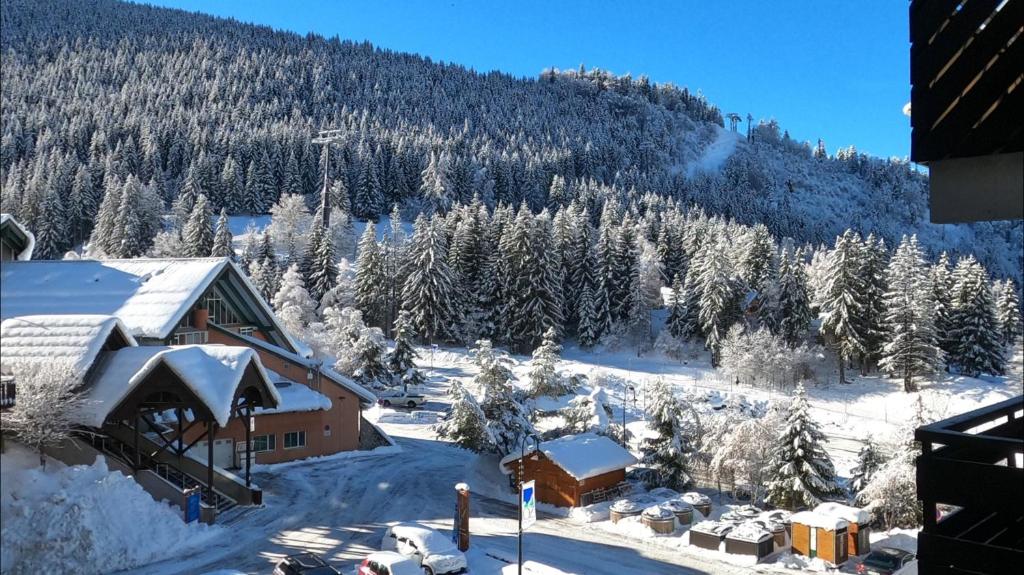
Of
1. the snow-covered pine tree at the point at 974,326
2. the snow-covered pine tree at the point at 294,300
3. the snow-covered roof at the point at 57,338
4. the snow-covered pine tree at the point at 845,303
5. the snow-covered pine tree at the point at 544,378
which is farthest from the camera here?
the snow-covered pine tree at the point at 845,303

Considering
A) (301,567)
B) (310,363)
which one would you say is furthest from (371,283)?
(301,567)

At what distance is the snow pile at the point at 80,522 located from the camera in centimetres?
483

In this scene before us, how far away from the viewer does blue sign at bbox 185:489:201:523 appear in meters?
15.9

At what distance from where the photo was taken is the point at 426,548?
18.2 meters

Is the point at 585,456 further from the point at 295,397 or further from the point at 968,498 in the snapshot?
the point at 968,498

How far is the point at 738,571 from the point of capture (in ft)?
68.2

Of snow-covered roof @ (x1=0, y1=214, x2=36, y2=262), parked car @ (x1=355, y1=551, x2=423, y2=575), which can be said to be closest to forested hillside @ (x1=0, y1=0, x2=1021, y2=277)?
snow-covered roof @ (x1=0, y1=214, x2=36, y2=262)

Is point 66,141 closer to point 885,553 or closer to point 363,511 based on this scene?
point 363,511

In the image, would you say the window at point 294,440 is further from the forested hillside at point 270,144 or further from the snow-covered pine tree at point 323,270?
the snow-covered pine tree at point 323,270

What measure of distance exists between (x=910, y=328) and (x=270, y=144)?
217 ft

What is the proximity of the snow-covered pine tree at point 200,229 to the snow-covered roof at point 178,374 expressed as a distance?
24958 millimetres

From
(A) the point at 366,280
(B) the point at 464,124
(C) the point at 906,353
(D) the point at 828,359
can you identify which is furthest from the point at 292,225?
(B) the point at 464,124

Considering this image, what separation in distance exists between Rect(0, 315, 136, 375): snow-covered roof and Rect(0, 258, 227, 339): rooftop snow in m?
0.09

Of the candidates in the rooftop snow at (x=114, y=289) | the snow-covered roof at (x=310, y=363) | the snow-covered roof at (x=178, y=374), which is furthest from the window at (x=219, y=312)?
the rooftop snow at (x=114, y=289)
